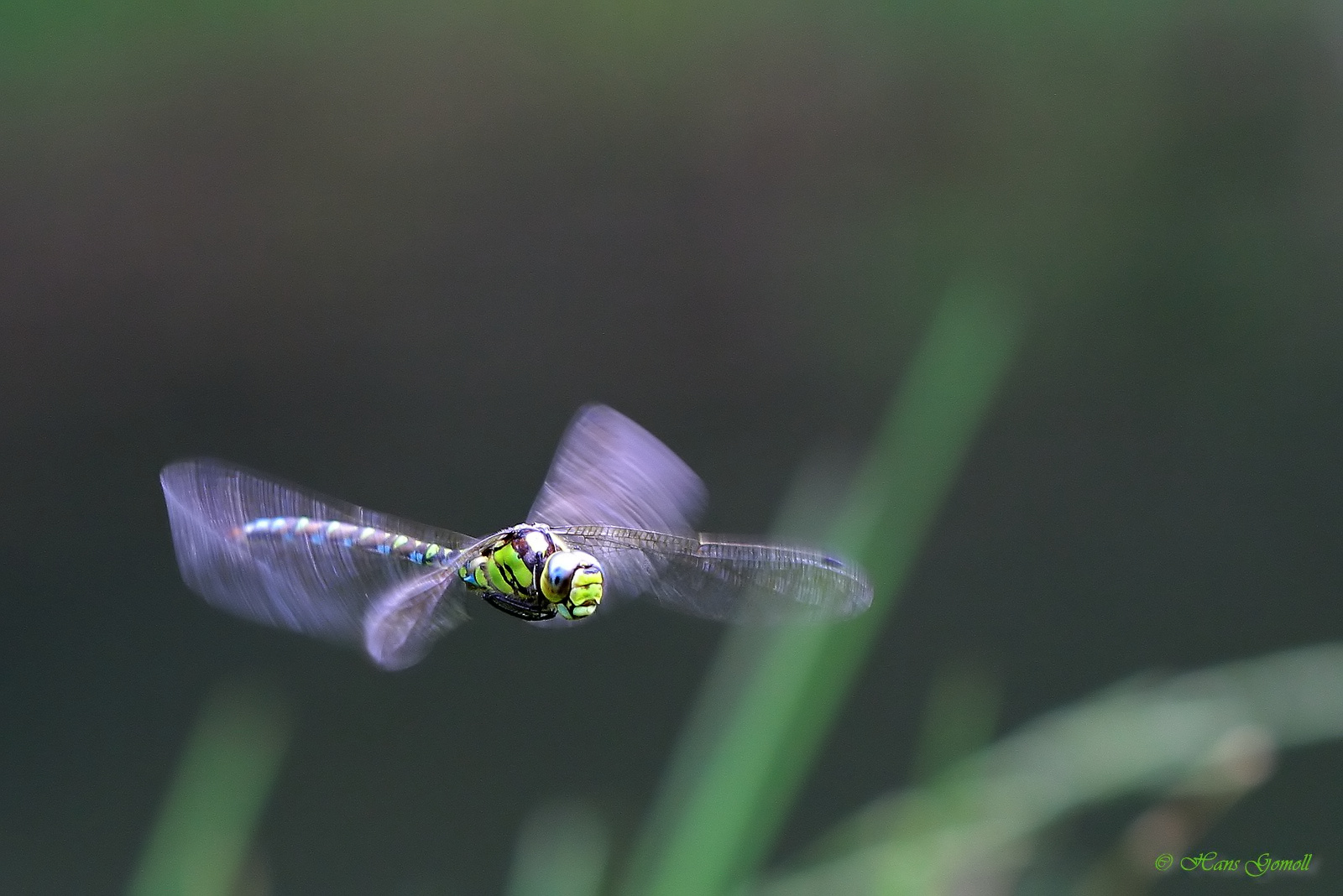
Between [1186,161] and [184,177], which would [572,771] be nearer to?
[184,177]

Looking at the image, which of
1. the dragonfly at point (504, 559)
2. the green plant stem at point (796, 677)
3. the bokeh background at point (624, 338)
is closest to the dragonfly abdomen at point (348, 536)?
the dragonfly at point (504, 559)

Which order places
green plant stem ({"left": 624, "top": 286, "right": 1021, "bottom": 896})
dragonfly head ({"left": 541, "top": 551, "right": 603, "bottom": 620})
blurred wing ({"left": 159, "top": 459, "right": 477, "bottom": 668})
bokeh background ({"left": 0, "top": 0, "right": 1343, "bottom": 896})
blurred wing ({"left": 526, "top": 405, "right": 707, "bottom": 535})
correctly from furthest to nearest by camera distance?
bokeh background ({"left": 0, "top": 0, "right": 1343, "bottom": 896}), blurred wing ({"left": 526, "top": 405, "right": 707, "bottom": 535}), dragonfly head ({"left": 541, "top": 551, "right": 603, "bottom": 620}), blurred wing ({"left": 159, "top": 459, "right": 477, "bottom": 668}), green plant stem ({"left": 624, "top": 286, "right": 1021, "bottom": 896})

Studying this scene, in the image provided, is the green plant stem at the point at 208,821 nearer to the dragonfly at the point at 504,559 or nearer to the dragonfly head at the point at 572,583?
the dragonfly at the point at 504,559

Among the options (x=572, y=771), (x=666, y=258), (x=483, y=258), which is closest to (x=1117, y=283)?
(x=666, y=258)

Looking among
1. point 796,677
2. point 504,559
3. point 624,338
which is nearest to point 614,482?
point 504,559

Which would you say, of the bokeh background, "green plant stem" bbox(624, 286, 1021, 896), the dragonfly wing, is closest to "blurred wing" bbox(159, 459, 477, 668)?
the dragonfly wing

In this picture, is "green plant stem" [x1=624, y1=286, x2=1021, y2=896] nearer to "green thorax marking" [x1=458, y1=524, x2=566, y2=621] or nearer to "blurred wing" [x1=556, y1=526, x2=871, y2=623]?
"blurred wing" [x1=556, y1=526, x2=871, y2=623]
